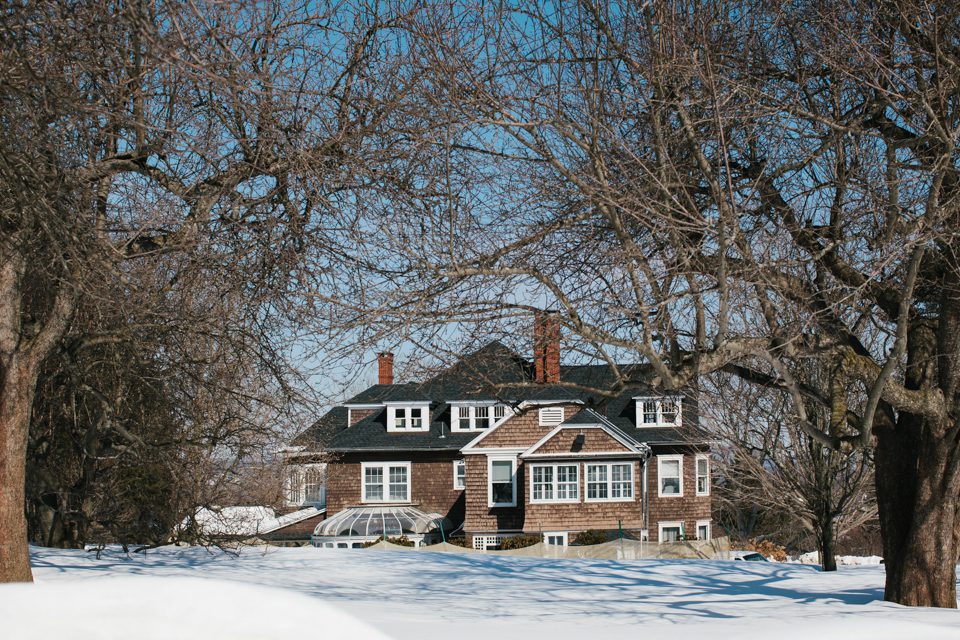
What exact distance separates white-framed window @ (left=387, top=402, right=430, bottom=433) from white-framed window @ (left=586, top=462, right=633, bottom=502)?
25.9 feet

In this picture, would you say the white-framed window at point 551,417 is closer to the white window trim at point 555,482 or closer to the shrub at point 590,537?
the white window trim at point 555,482

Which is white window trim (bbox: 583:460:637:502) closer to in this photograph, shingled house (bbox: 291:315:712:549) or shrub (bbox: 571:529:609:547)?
shingled house (bbox: 291:315:712:549)

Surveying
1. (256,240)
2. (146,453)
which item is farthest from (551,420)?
(256,240)

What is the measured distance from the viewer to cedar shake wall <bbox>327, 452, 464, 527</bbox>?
4141 centimetres

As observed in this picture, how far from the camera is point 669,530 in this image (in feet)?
130

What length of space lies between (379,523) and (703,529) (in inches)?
507

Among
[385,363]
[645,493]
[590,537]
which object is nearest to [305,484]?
[590,537]

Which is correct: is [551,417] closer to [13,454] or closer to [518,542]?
[518,542]

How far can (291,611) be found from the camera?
6.61 metres

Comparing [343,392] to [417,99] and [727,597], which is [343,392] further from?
[727,597]

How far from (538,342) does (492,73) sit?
2.58m

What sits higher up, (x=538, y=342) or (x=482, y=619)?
(x=538, y=342)

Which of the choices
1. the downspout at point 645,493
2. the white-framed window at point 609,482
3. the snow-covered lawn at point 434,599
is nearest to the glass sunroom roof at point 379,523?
the white-framed window at point 609,482

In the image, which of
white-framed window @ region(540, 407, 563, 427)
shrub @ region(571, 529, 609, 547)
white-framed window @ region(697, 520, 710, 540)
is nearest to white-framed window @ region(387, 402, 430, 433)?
white-framed window @ region(540, 407, 563, 427)
